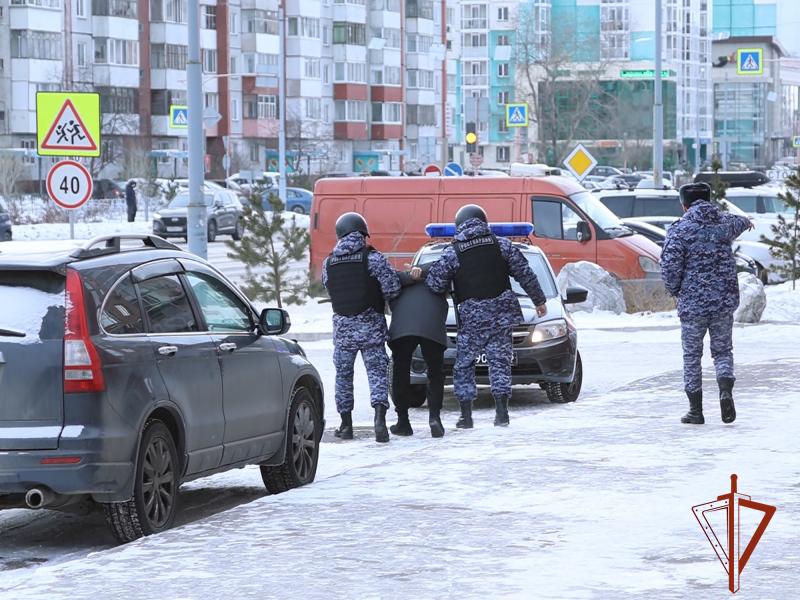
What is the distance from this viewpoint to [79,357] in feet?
26.2

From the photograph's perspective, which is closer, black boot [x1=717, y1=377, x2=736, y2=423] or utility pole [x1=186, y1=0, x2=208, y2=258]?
black boot [x1=717, y1=377, x2=736, y2=423]

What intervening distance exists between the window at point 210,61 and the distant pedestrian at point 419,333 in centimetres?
9192

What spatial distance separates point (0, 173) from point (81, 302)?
50.3 m

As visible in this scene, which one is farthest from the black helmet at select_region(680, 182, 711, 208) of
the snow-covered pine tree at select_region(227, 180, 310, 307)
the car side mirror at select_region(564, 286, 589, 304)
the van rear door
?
the snow-covered pine tree at select_region(227, 180, 310, 307)

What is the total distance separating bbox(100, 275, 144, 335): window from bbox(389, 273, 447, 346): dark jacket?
3995 millimetres

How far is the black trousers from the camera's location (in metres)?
12.5

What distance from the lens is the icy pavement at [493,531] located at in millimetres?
6789

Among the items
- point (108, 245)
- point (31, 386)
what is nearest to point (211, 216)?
point (108, 245)

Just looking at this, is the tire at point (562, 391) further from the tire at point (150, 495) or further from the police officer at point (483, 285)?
the tire at point (150, 495)

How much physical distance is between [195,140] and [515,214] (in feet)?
21.5

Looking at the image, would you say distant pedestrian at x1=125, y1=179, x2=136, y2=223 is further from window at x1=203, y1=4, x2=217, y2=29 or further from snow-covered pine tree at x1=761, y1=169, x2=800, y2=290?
window at x1=203, y1=4, x2=217, y2=29

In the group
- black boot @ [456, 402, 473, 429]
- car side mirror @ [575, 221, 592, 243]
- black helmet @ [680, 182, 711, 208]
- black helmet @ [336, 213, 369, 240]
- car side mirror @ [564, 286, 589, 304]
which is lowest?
black boot @ [456, 402, 473, 429]

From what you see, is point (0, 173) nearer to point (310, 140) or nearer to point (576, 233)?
point (576, 233)

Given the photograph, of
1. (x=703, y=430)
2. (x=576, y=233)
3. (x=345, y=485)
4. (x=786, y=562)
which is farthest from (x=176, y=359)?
(x=576, y=233)
